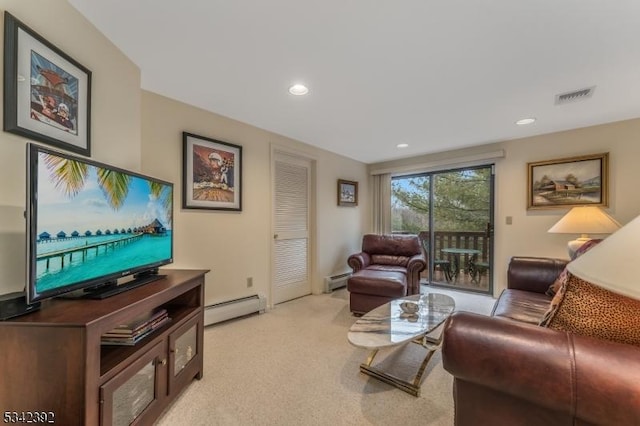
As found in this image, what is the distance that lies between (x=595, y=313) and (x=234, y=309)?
2.75 meters

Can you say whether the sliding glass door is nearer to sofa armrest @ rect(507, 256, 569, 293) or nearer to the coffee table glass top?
sofa armrest @ rect(507, 256, 569, 293)

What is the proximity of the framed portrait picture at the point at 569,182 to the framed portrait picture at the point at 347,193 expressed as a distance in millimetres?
2439

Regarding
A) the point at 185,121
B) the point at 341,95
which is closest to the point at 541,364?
the point at 341,95

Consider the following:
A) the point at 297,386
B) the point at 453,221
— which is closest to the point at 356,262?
the point at 453,221

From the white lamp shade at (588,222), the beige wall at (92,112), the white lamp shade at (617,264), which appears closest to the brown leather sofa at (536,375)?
the white lamp shade at (617,264)

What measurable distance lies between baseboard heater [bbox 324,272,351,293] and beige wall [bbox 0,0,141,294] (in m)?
2.91

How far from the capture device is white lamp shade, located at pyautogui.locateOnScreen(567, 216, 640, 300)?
0.64 meters

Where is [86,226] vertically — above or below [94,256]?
above

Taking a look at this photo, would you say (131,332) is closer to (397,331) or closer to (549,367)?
(397,331)

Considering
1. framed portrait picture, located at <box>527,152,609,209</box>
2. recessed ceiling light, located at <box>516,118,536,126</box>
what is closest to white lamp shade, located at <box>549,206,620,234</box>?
framed portrait picture, located at <box>527,152,609,209</box>

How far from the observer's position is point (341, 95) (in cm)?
235

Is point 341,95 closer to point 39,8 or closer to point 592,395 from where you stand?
point 39,8

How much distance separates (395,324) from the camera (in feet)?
6.13

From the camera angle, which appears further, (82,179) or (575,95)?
(575,95)
